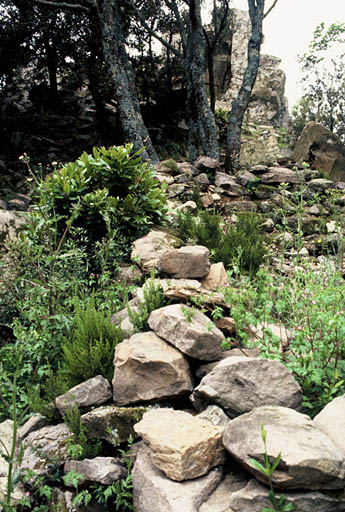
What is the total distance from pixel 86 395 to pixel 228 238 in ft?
9.10

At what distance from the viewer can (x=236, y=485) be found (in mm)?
2031

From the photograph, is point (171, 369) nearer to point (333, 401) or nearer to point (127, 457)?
point (127, 457)

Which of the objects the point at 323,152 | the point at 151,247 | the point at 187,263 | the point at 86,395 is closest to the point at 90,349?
the point at 86,395

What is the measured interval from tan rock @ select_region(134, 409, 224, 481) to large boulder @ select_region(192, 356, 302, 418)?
226mm

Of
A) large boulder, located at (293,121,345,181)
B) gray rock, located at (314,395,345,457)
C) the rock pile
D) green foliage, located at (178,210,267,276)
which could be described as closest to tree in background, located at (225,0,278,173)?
large boulder, located at (293,121,345,181)

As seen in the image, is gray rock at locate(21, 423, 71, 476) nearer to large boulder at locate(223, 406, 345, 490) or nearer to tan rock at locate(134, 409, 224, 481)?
tan rock at locate(134, 409, 224, 481)

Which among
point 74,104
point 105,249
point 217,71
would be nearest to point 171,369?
point 105,249

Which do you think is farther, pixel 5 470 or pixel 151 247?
pixel 151 247

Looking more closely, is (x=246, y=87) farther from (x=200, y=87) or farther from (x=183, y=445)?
(x=183, y=445)

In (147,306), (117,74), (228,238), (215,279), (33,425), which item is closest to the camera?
(33,425)

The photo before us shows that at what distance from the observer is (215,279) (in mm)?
3973

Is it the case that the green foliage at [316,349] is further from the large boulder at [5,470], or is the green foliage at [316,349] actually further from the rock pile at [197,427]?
the large boulder at [5,470]

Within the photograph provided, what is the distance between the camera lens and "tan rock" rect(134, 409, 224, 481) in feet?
6.52

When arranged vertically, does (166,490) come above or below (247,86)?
below
